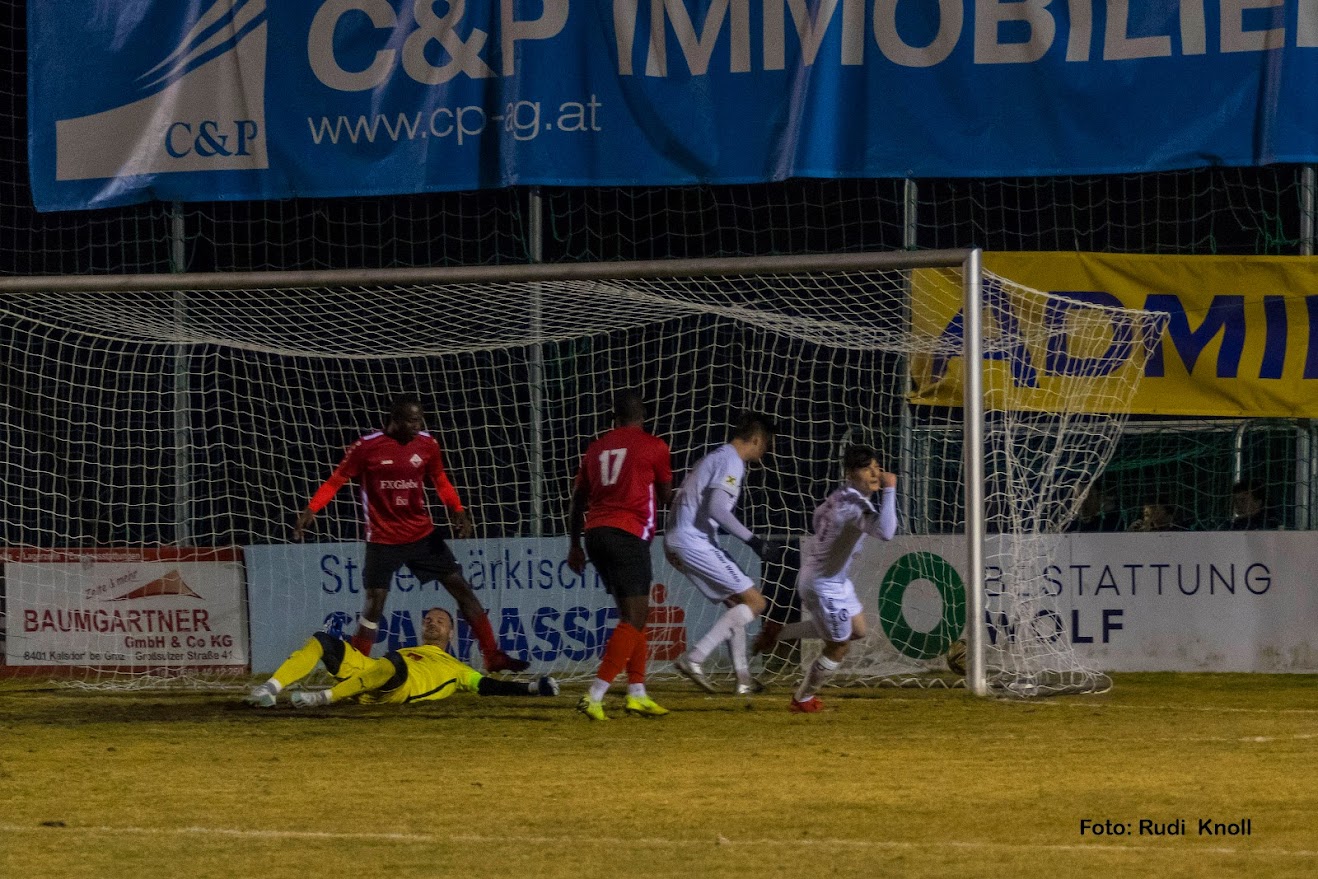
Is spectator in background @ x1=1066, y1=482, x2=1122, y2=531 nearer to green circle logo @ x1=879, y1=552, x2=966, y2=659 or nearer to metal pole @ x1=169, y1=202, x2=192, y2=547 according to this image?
green circle logo @ x1=879, y1=552, x2=966, y2=659

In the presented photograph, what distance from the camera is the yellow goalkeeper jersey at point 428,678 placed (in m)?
10.1

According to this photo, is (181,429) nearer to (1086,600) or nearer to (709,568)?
(709,568)

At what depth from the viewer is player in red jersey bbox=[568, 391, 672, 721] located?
917 cm

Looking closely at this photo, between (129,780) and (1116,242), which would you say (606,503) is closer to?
(129,780)

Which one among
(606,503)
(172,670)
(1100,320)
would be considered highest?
(1100,320)

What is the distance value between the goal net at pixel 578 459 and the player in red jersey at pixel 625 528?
1491 millimetres

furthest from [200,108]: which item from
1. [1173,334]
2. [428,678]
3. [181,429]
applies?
[1173,334]

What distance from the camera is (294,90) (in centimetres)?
1400

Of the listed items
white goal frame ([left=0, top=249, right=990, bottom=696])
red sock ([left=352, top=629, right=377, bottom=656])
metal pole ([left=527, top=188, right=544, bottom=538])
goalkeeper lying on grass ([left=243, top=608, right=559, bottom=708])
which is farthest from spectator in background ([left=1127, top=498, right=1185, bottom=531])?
red sock ([left=352, top=629, right=377, bottom=656])

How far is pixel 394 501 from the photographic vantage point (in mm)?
10695

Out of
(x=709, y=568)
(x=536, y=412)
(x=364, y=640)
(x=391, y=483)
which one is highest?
(x=536, y=412)

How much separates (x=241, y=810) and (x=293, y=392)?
8.48 metres

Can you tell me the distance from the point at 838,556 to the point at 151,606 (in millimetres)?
5461

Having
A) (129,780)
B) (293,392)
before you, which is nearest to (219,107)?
(293,392)
